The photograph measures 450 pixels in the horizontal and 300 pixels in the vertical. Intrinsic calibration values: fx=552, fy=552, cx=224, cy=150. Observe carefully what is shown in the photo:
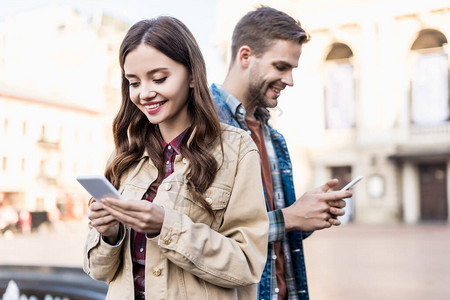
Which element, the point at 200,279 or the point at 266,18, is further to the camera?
the point at 266,18

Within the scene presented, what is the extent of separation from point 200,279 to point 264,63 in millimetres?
1066

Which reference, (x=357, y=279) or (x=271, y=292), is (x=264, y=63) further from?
(x=357, y=279)

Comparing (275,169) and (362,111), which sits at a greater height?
(362,111)

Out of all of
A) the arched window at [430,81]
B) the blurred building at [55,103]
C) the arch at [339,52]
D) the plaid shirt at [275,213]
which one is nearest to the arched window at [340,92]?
the arch at [339,52]

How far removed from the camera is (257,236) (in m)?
1.53

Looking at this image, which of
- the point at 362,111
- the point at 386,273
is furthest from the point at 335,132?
the point at 386,273

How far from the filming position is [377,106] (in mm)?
26312

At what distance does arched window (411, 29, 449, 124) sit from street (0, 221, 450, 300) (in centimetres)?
997

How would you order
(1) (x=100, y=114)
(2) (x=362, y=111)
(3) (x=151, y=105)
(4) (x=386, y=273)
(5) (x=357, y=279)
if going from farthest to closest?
(1) (x=100, y=114) < (2) (x=362, y=111) < (4) (x=386, y=273) < (5) (x=357, y=279) < (3) (x=151, y=105)

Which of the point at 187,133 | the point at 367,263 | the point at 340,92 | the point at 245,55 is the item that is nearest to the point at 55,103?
the point at 340,92

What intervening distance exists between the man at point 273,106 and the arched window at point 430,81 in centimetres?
2393

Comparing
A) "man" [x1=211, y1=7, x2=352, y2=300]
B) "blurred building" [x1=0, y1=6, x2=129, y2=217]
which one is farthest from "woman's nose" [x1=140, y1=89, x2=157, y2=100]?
"blurred building" [x1=0, y1=6, x2=129, y2=217]

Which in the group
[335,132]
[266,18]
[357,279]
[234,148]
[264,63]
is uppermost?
[335,132]

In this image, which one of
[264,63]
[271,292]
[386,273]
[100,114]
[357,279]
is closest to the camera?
[271,292]
